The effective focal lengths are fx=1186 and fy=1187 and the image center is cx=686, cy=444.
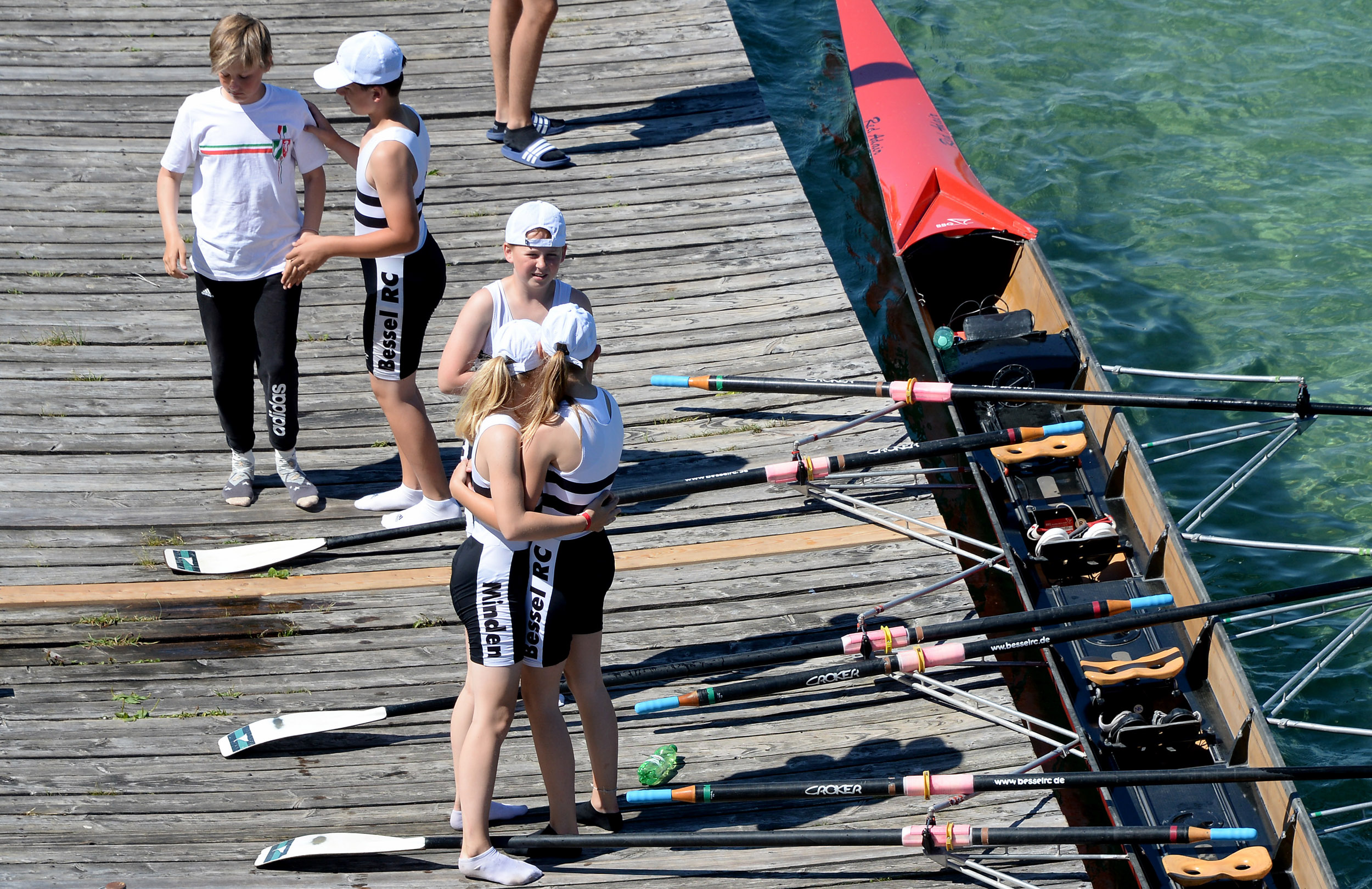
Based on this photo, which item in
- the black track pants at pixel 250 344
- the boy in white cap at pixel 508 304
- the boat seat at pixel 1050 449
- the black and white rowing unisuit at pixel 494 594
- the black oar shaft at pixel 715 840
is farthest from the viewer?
the boat seat at pixel 1050 449

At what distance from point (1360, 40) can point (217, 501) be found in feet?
39.9

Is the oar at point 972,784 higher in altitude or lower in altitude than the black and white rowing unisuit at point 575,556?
→ lower

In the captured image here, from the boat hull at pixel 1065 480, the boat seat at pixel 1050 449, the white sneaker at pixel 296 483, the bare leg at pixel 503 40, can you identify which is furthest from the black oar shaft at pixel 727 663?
the bare leg at pixel 503 40

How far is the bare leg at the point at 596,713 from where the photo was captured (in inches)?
145

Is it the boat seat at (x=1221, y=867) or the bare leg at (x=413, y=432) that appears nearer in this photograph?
the boat seat at (x=1221, y=867)

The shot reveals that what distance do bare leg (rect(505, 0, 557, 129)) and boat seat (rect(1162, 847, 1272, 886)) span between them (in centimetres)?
542

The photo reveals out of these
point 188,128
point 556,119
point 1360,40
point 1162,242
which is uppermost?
point 188,128

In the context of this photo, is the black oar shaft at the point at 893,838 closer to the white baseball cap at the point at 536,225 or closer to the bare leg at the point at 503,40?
the white baseball cap at the point at 536,225

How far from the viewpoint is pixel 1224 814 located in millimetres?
4777

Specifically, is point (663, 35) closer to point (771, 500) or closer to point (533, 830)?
point (771, 500)

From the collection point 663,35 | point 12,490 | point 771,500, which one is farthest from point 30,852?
point 663,35

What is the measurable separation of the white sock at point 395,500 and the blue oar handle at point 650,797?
201cm

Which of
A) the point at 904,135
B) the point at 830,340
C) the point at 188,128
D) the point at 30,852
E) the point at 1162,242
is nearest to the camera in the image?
the point at 30,852

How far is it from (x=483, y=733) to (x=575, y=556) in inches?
23.5
